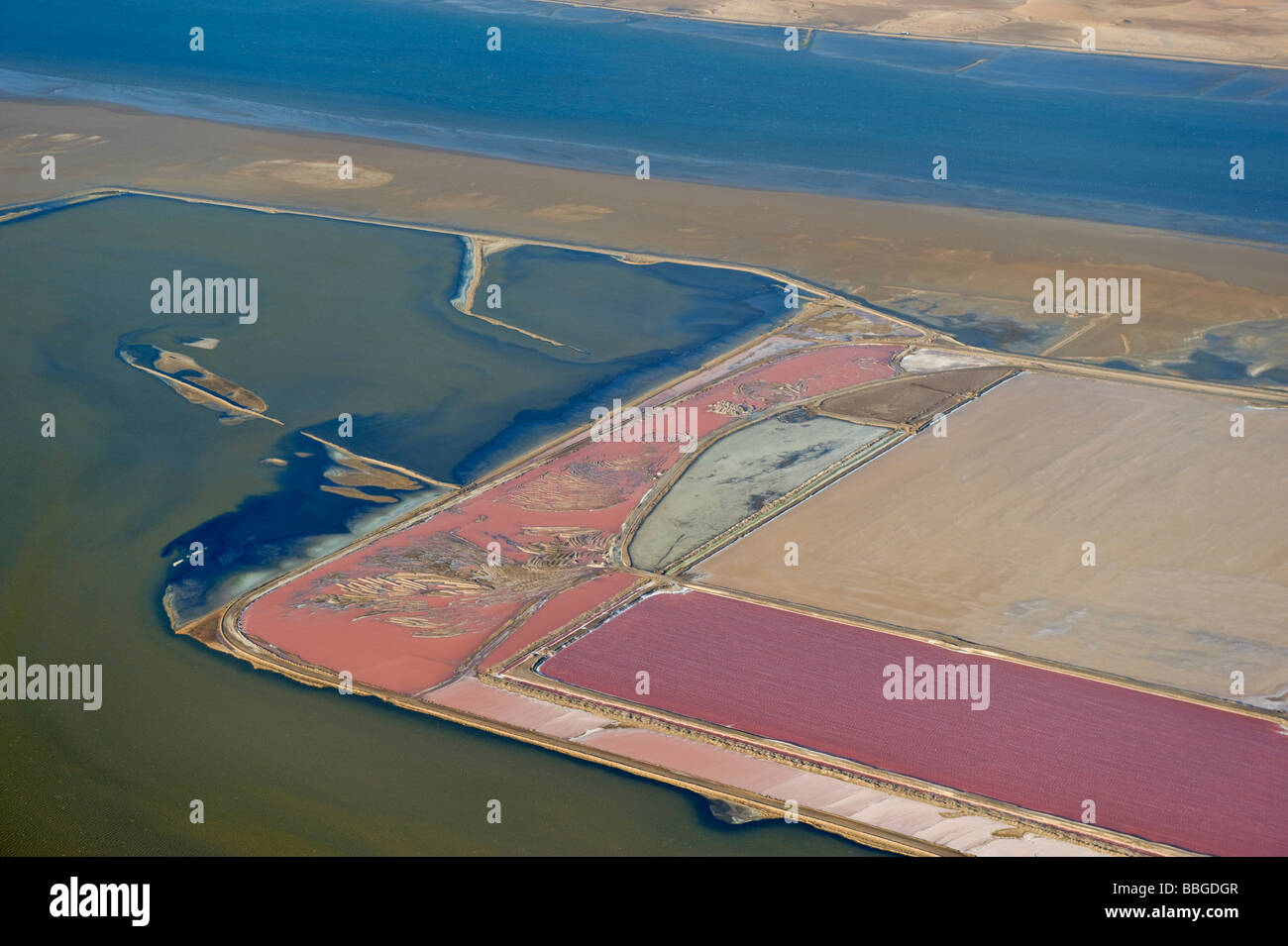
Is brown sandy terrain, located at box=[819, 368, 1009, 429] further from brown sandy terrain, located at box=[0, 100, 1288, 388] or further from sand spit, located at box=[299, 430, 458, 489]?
sand spit, located at box=[299, 430, 458, 489]

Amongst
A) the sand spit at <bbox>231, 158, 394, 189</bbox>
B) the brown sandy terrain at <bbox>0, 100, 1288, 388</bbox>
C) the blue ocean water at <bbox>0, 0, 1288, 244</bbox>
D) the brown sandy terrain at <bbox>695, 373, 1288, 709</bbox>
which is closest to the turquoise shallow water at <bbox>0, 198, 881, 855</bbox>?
the brown sandy terrain at <bbox>0, 100, 1288, 388</bbox>

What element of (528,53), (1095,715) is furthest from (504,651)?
(528,53)

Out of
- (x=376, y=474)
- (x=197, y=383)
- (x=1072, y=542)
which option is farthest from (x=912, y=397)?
(x=197, y=383)

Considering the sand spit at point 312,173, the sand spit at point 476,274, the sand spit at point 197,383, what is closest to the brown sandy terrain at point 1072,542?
the sand spit at point 476,274

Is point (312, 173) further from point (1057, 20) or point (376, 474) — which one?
point (1057, 20)
